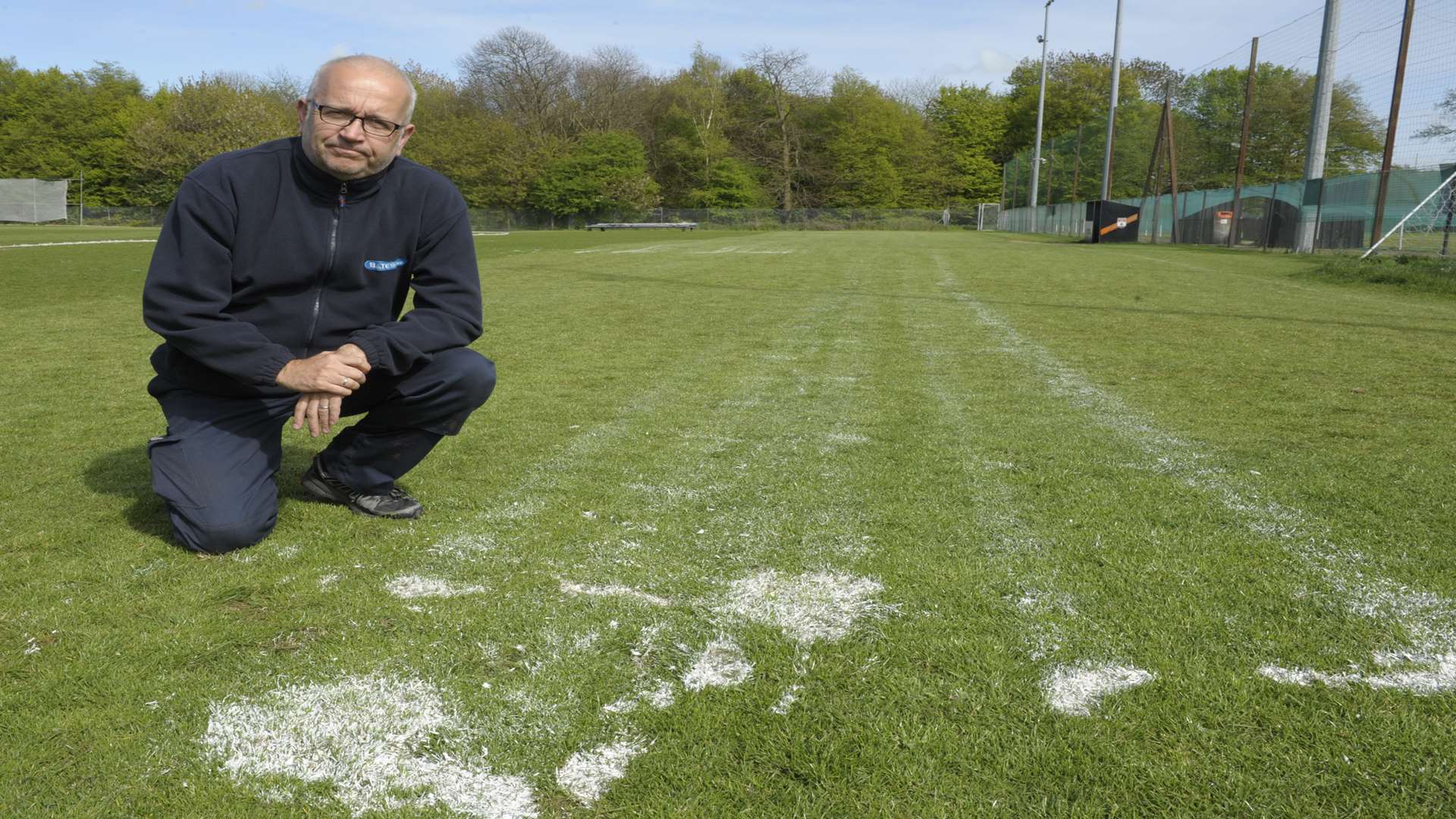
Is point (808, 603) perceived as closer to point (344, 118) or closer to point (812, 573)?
point (812, 573)

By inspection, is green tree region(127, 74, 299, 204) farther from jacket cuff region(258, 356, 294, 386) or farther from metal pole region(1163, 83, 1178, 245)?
jacket cuff region(258, 356, 294, 386)

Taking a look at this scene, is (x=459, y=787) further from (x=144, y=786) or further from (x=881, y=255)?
(x=881, y=255)

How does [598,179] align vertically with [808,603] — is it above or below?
above

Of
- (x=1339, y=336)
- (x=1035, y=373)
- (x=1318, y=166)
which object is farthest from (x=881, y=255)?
(x=1035, y=373)

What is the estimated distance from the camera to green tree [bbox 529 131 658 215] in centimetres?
5841

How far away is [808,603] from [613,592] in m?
0.51

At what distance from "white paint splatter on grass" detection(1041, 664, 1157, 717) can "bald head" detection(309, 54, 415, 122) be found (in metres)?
2.26

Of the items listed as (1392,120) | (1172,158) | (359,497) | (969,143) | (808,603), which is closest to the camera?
(808,603)

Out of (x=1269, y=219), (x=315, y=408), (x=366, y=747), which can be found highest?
(x=1269, y=219)

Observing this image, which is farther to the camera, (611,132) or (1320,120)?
(611,132)

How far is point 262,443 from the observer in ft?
9.69

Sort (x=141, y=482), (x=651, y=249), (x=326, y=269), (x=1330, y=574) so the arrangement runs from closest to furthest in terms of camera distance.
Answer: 1. (x=1330, y=574)
2. (x=326, y=269)
3. (x=141, y=482)
4. (x=651, y=249)

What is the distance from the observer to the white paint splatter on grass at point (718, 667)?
202cm

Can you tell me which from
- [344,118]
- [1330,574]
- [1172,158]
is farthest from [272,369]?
[1172,158]
